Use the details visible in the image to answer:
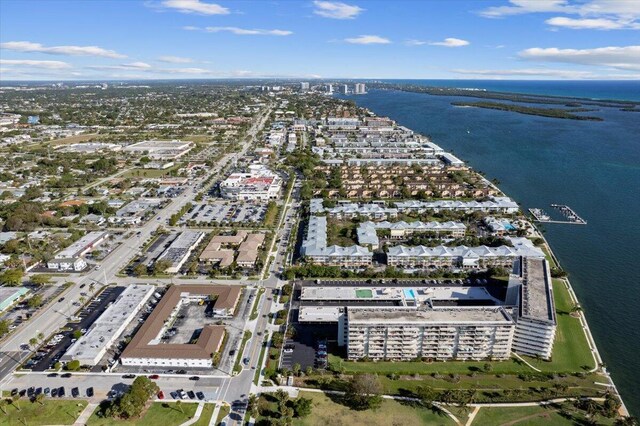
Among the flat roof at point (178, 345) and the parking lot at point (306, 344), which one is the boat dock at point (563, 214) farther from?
the flat roof at point (178, 345)

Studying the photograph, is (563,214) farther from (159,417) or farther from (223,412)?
(159,417)

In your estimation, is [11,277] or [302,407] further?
[11,277]

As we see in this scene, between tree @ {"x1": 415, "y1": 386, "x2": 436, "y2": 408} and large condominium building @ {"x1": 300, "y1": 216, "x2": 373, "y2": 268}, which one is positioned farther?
large condominium building @ {"x1": 300, "y1": 216, "x2": 373, "y2": 268}

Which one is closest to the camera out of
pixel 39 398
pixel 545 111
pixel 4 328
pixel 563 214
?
pixel 39 398

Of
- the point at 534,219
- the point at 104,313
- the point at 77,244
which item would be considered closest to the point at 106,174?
the point at 77,244

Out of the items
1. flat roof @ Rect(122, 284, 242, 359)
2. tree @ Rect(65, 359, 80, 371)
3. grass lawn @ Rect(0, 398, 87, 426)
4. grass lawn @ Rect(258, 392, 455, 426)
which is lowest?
grass lawn @ Rect(0, 398, 87, 426)

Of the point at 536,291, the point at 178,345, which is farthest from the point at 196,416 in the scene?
the point at 536,291

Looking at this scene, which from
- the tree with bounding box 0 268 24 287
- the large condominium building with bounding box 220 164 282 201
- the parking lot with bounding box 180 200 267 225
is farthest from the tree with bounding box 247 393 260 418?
the large condominium building with bounding box 220 164 282 201

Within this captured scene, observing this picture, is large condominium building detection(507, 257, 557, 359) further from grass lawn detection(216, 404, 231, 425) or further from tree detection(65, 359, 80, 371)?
tree detection(65, 359, 80, 371)
